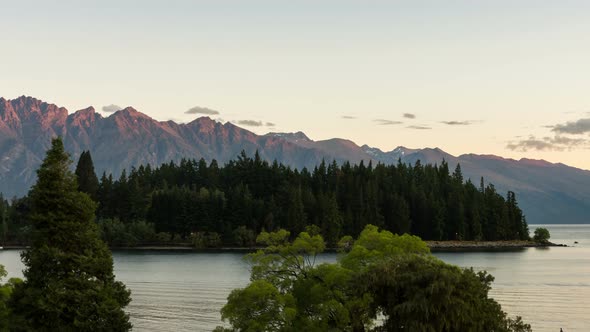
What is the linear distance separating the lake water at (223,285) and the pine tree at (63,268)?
29.1 meters

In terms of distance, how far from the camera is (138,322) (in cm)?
7738

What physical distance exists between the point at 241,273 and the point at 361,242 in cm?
8183

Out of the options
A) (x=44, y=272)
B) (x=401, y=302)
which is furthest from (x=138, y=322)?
(x=401, y=302)

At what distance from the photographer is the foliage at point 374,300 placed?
43.0m

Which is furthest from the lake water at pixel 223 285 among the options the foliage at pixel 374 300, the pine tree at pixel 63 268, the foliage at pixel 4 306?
the pine tree at pixel 63 268

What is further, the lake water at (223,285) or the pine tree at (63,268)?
the lake water at (223,285)

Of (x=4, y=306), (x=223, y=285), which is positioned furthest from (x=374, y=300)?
(x=223, y=285)

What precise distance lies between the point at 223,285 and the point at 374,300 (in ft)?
234

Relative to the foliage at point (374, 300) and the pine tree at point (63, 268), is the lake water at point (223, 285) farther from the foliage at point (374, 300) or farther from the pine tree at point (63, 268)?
the pine tree at point (63, 268)

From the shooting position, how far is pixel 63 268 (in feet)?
148

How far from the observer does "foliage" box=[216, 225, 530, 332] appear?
43.0 m

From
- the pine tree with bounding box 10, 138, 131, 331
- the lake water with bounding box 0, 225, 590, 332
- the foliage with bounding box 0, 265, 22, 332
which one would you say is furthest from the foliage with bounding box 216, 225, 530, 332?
the lake water with bounding box 0, 225, 590, 332

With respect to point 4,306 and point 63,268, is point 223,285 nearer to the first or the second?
point 4,306

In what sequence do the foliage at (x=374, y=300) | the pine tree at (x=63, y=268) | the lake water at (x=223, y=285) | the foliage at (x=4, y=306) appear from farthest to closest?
1. the lake water at (x=223, y=285)
2. the foliage at (x=4, y=306)
3. the pine tree at (x=63, y=268)
4. the foliage at (x=374, y=300)
